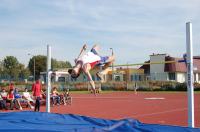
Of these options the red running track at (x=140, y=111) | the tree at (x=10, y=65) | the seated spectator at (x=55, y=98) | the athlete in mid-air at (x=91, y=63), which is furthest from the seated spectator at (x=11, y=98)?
the tree at (x=10, y=65)

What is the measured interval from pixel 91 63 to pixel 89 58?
110 mm

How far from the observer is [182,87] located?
34.6 meters

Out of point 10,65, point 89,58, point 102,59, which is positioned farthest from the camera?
point 10,65

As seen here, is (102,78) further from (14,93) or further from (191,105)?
(14,93)

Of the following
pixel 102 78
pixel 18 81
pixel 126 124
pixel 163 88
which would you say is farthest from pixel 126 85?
pixel 126 124

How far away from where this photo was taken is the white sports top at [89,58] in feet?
24.6

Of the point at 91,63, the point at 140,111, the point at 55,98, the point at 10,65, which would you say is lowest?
the point at 140,111

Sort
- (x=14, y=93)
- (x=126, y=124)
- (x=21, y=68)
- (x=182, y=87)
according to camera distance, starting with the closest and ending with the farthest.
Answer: (x=126, y=124) → (x=14, y=93) → (x=182, y=87) → (x=21, y=68)

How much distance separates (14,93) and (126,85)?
75.2ft

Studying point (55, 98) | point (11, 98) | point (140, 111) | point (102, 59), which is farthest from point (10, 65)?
point (102, 59)

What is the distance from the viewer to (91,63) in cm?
767

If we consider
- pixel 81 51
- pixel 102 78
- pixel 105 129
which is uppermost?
pixel 81 51

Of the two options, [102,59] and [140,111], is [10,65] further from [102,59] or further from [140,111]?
[102,59]

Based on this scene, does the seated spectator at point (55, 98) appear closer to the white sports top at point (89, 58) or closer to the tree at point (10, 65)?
the white sports top at point (89, 58)
